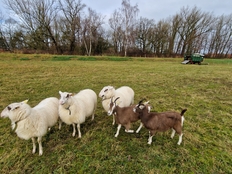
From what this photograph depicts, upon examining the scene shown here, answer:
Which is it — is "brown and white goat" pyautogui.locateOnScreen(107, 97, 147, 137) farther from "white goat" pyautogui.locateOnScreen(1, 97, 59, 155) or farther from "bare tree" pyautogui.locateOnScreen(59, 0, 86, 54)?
"bare tree" pyautogui.locateOnScreen(59, 0, 86, 54)

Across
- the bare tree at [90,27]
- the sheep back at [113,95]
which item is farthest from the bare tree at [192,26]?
the sheep back at [113,95]

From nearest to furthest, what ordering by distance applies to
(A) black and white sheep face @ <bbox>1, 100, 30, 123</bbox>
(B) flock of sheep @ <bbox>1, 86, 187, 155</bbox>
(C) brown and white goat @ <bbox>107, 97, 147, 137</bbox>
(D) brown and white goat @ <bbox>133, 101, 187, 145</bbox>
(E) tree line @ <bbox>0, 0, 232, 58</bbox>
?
(A) black and white sheep face @ <bbox>1, 100, 30, 123</bbox>
(B) flock of sheep @ <bbox>1, 86, 187, 155</bbox>
(D) brown and white goat @ <bbox>133, 101, 187, 145</bbox>
(C) brown and white goat @ <bbox>107, 97, 147, 137</bbox>
(E) tree line @ <bbox>0, 0, 232, 58</bbox>

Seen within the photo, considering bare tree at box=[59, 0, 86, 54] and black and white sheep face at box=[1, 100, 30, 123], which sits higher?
bare tree at box=[59, 0, 86, 54]

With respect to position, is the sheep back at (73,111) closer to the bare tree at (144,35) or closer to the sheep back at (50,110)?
the sheep back at (50,110)

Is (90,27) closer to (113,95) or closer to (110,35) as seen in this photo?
(110,35)

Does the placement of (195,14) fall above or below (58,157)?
above

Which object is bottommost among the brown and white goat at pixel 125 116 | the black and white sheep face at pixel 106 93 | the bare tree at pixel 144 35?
the brown and white goat at pixel 125 116

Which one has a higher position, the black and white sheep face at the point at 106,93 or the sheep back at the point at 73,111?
the black and white sheep face at the point at 106,93

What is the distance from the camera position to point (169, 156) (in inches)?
107

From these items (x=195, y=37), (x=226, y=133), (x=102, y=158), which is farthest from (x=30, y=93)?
(x=195, y=37)

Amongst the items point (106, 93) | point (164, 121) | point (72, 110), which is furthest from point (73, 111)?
point (164, 121)

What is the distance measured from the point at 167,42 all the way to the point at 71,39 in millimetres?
31440

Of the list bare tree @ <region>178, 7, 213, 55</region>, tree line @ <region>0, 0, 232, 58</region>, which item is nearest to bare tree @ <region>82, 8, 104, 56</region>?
tree line @ <region>0, 0, 232, 58</region>

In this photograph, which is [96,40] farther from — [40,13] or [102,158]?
[102,158]
